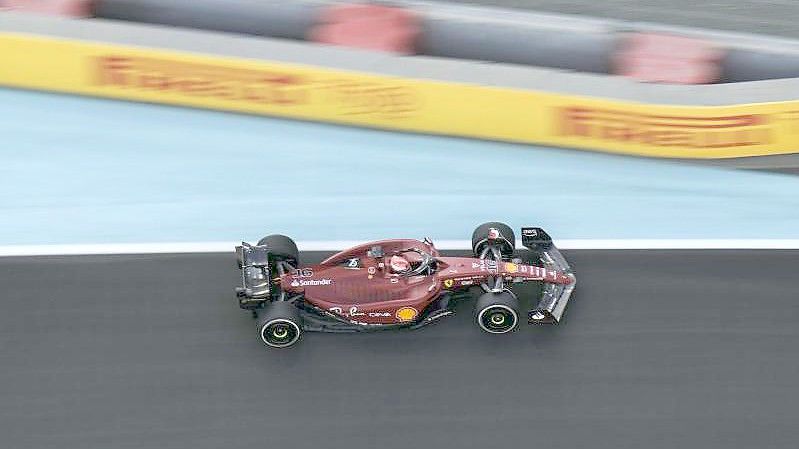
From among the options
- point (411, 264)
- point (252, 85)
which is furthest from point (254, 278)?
point (252, 85)

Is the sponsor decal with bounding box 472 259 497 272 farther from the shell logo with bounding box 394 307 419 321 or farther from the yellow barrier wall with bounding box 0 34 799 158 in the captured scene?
the yellow barrier wall with bounding box 0 34 799 158

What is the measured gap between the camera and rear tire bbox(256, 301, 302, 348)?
33.1 feet

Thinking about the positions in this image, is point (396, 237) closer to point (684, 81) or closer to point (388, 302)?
point (388, 302)

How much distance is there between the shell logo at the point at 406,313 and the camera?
10297mm

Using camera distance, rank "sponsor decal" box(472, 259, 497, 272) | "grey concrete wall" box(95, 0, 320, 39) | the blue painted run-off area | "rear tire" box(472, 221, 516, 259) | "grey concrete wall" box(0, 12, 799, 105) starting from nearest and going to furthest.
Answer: "sponsor decal" box(472, 259, 497, 272) < "rear tire" box(472, 221, 516, 259) < the blue painted run-off area < "grey concrete wall" box(0, 12, 799, 105) < "grey concrete wall" box(95, 0, 320, 39)

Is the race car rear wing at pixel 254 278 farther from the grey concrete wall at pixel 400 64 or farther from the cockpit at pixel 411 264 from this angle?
the grey concrete wall at pixel 400 64

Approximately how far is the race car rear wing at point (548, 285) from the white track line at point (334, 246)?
0.40 meters

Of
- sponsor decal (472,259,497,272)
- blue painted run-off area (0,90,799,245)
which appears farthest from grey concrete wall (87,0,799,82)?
sponsor decal (472,259,497,272)

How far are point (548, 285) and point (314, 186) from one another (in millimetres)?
3378

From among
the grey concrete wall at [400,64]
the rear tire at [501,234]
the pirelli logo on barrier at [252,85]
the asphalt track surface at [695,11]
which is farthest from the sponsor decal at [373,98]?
the rear tire at [501,234]

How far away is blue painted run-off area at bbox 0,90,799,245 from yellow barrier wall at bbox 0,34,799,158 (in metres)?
0.22

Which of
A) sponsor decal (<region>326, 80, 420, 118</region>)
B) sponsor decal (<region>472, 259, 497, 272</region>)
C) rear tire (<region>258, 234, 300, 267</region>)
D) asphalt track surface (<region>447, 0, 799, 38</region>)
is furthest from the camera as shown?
asphalt track surface (<region>447, 0, 799, 38</region>)

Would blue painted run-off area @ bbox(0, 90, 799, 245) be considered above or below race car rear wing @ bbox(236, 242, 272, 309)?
above

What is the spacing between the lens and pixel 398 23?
13.4 m
